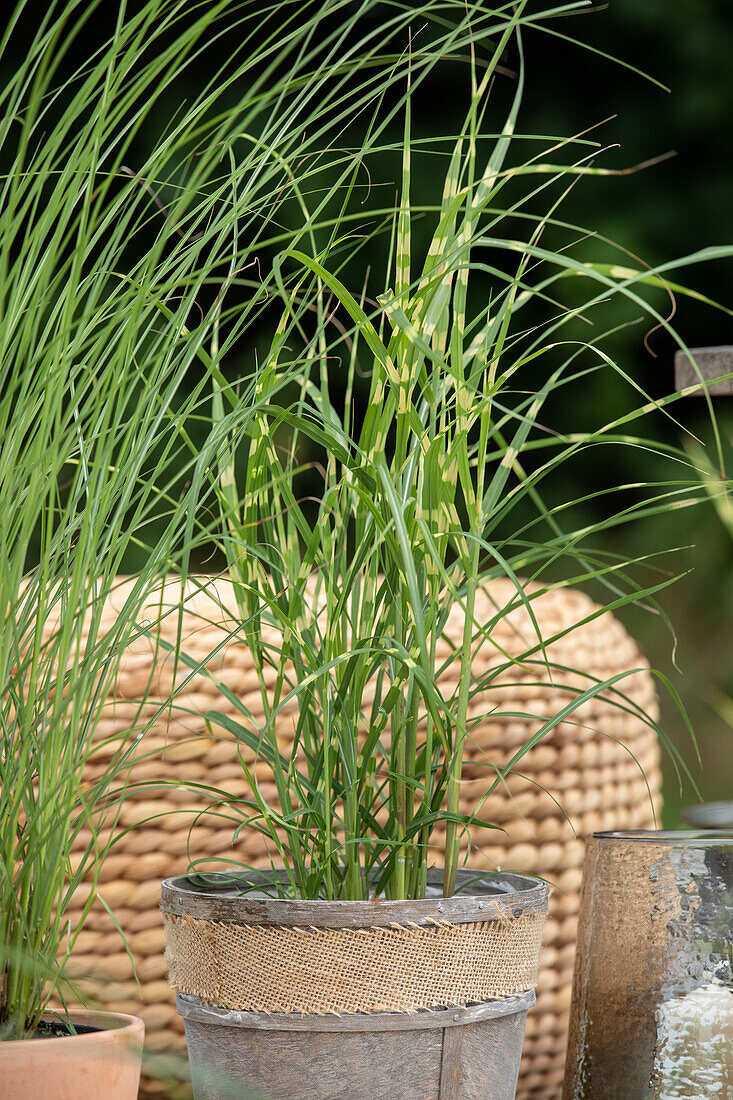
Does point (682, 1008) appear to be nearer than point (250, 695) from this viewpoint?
Yes

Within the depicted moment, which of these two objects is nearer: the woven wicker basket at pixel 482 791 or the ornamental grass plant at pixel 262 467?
the ornamental grass plant at pixel 262 467

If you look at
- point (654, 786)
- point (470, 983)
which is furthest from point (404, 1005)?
point (654, 786)

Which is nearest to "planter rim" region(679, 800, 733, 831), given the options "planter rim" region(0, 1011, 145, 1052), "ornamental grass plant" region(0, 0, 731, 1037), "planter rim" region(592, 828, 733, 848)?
"planter rim" region(592, 828, 733, 848)

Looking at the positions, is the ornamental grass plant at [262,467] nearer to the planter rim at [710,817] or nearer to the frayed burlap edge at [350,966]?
the frayed burlap edge at [350,966]

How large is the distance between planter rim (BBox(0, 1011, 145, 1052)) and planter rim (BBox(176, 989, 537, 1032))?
31 mm

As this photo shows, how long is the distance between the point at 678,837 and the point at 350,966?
196 mm

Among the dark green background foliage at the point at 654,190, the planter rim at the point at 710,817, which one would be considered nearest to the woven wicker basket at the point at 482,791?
the planter rim at the point at 710,817

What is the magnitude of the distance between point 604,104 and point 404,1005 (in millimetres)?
1395

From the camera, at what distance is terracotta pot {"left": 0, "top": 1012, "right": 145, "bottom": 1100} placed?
35cm

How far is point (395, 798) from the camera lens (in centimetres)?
45

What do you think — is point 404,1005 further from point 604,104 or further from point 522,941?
point 604,104

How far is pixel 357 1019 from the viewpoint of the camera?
0.38m

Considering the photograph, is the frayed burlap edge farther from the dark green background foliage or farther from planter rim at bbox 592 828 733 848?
the dark green background foliage

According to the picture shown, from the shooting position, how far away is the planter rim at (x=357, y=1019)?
38 centimetres
